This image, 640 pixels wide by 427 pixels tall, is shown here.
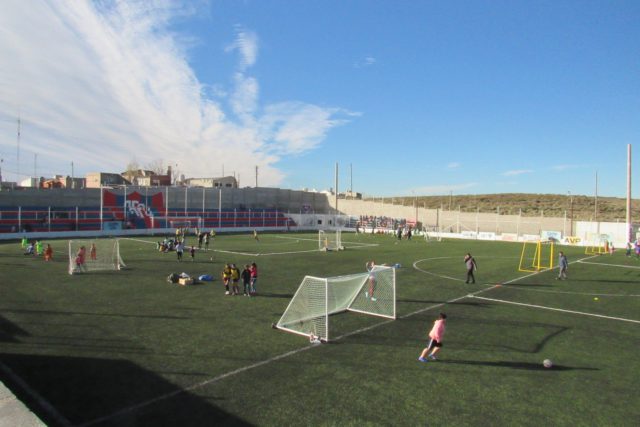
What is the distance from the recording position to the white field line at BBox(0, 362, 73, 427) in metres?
8.06

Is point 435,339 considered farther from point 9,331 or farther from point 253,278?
point 9,331

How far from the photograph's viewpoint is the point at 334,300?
1680cm

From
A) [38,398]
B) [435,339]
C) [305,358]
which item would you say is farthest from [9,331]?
[435,339]

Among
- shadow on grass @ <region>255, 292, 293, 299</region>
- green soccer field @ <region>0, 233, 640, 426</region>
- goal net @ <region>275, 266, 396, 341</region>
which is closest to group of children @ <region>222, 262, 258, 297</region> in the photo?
shadow on grass @ <region>255, 292, 293, 299</region>

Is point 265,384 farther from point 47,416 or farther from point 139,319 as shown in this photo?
point 139,319

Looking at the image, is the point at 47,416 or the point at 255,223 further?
the point at 255,223

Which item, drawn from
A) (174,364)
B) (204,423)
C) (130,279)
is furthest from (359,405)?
(130,279)

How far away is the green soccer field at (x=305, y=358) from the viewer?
8.66 m

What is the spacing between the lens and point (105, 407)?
860 cm

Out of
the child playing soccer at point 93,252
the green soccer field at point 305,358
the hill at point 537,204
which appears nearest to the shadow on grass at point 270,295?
the green soccer field at point 305,358

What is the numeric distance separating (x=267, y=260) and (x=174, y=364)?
69.1ft

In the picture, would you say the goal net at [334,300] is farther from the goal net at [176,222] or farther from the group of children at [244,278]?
the goal net at [176,222]

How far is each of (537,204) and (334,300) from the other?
123183 mm

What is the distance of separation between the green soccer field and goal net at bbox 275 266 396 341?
0.54 m
